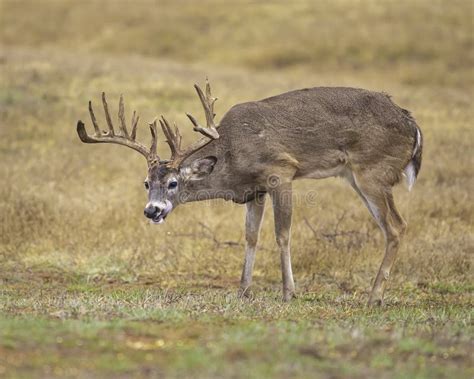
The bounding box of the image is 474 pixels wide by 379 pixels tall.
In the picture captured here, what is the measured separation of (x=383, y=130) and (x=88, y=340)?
562cm

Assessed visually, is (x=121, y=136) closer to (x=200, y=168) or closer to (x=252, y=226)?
(x=200, y=168)

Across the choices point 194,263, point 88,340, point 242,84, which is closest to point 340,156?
point 194,263

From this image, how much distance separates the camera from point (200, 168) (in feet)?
36.3

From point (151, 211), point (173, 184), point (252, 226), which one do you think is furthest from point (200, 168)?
point (252, 226)

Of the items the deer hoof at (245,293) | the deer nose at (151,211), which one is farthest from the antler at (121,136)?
the deer hoof at (245,293)

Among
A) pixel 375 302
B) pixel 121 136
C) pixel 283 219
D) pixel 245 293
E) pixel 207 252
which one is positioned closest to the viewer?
pixel 375 302

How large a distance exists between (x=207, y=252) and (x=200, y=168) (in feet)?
6.90

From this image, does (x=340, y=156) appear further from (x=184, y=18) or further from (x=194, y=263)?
(x=184, y=18)

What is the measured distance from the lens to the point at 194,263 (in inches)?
498

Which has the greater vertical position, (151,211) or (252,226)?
(151,211)

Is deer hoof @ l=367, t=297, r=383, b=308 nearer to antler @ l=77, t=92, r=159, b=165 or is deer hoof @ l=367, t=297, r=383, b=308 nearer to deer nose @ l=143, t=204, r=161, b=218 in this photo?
deer nose @ l=143, t=204, r=161, b=218

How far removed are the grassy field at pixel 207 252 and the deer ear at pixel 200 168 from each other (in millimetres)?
1366

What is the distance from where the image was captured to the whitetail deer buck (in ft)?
35.8

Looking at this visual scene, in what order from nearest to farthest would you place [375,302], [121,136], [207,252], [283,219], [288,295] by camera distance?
[375,302]
[288,295]
[283,219]
[121,136]
[207,252]
